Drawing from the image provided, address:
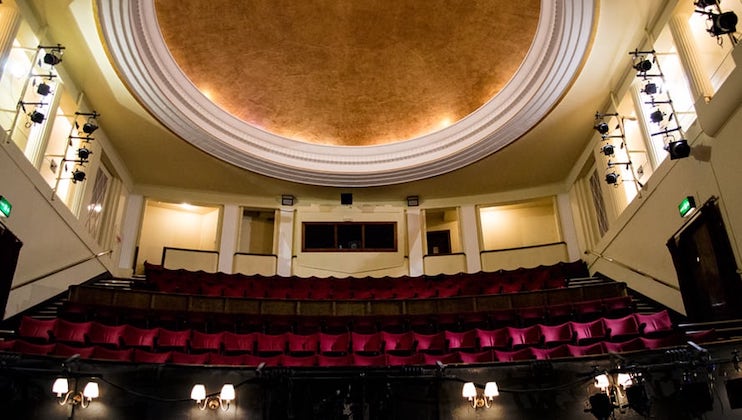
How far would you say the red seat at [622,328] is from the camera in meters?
4.98

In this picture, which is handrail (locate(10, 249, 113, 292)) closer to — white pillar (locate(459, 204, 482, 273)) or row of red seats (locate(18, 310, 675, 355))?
row of red seats (locate(18, 310, 675, 355))

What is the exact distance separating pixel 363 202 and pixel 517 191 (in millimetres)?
2756

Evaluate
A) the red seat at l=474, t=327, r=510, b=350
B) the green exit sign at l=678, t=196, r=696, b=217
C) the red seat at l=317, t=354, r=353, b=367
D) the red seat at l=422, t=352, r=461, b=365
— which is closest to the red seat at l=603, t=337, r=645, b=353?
the red seat at l=474, t=327, r=510, b=350

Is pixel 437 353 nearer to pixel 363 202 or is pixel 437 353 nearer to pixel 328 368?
pixel 328 368

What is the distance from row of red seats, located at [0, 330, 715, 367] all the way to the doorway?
0.67m

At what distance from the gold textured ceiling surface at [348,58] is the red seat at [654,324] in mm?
3916

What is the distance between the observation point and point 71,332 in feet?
16.0

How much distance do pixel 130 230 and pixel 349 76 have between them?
4.27 meters

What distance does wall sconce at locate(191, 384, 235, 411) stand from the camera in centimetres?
373

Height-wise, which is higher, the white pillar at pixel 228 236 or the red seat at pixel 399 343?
the white pillar at pixel 228 236

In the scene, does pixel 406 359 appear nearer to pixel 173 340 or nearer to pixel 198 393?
pixel 198 393

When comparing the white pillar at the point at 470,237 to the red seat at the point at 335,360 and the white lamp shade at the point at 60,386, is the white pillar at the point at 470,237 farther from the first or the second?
the white lamp shade at the point at 60,386

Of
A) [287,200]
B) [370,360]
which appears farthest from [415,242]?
[370,360]

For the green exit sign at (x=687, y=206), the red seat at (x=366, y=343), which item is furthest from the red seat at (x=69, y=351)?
the green exit sign at (x=687, y=206)
